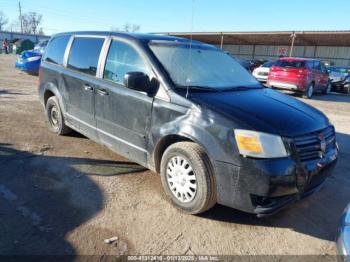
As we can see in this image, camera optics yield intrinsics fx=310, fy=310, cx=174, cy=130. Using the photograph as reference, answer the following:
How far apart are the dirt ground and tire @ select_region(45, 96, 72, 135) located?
80cm

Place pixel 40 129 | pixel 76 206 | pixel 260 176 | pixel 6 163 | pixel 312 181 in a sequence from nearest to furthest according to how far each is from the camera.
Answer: pixel 260 176 → pixel 312 181 → pixel 76 206 → pixel 6 163 → pixel 40 129

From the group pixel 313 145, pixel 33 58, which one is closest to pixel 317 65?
pixel 313 145

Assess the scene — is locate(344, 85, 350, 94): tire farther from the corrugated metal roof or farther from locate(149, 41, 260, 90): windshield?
locate(149, 41, 260, 90): windshield

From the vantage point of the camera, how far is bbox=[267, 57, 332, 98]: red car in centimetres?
1297

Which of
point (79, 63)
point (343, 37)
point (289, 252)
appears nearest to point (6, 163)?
point (79, 63)

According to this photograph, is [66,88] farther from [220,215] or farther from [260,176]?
[260,176]

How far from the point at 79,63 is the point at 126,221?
8.84 ft

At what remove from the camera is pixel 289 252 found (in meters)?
2.82

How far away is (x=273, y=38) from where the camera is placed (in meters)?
37.1

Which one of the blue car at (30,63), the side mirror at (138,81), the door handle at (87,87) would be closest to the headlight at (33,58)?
the blue car at (30,63)

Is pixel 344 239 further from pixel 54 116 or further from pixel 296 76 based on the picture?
pixel 296 76

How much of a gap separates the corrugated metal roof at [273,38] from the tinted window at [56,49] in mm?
26883

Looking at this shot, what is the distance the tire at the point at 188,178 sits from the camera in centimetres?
304

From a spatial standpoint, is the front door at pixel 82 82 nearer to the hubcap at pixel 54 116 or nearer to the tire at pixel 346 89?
the hubcap at pixel 54 116
